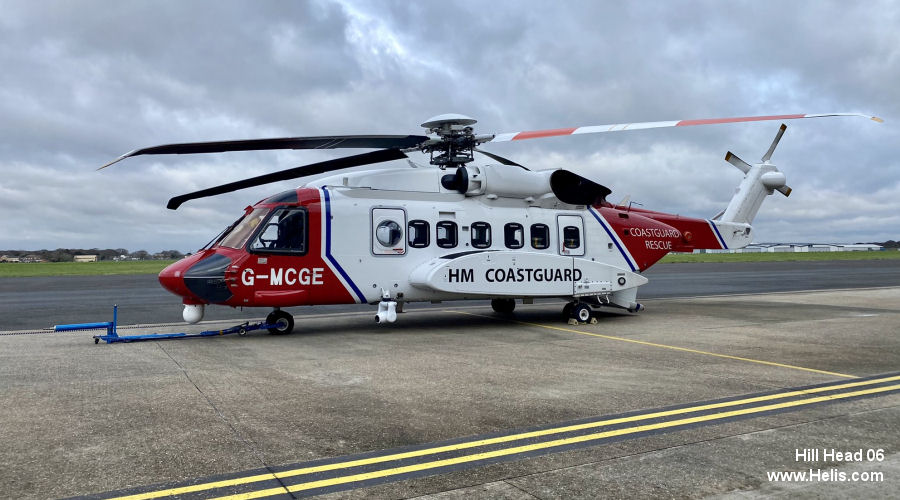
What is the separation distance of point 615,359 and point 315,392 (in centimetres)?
467

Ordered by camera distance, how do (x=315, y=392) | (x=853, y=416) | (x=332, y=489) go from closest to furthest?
(x=332, y=489)
(x=853, y=416)
(x=315, y=392)

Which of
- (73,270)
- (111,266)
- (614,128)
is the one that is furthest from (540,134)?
(111,266)

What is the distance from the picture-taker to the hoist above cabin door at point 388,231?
1292 centimetres

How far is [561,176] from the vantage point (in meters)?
14.7

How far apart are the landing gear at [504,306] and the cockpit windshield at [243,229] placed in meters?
7.26

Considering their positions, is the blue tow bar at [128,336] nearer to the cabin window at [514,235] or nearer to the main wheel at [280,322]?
the main wheel at [280,322]

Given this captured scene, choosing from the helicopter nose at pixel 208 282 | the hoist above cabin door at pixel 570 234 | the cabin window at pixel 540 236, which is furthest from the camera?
the hoist above cabin door at pixel 570 234

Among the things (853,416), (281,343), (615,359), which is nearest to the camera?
(853,416)

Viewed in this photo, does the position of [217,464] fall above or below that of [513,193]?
below

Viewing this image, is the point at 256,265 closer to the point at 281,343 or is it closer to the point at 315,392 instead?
the point at 281,343

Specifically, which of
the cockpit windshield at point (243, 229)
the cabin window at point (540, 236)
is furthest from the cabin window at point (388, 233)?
the cabin window at point (540, 236)

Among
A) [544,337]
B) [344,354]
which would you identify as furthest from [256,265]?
[544,337]

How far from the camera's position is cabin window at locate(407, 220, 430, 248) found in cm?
1326

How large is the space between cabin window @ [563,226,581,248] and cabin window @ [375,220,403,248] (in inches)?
172
